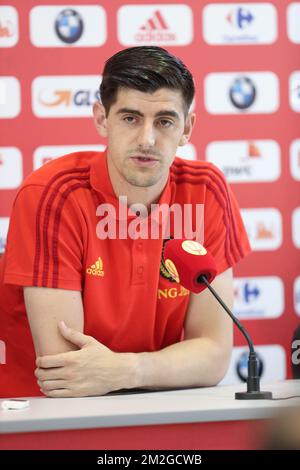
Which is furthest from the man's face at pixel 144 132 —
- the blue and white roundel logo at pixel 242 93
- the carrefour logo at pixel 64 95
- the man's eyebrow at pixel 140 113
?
the blue and white roundel logo at pixel 242 93

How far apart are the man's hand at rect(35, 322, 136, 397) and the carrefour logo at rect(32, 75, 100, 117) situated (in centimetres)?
136

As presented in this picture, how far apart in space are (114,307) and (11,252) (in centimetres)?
30

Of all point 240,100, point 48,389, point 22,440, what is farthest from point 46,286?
point 240,100

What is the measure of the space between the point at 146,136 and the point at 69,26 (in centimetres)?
118

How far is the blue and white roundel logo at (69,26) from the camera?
3.09 metres

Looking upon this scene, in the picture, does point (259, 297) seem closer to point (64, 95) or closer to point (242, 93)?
point (242, 93)

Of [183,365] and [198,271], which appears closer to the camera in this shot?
[198,271]

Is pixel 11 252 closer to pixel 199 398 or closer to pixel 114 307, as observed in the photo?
pixel 114 307

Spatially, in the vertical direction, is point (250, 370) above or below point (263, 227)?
below

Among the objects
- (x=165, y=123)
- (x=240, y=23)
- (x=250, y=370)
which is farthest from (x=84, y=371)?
(x=240, y=23)

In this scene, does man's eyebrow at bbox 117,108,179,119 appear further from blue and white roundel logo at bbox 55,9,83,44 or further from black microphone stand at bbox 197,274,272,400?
blue and white roundel logo at bbox 55,9,83,44

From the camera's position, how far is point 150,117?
6.89 feet

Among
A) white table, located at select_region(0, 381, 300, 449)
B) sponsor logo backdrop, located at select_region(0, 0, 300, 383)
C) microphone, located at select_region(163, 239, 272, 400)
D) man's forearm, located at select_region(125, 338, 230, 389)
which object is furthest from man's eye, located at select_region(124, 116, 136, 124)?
sponsor logo backdrop, located at select_region(0, 0, 300, 383)

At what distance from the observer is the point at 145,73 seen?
6.86ft
